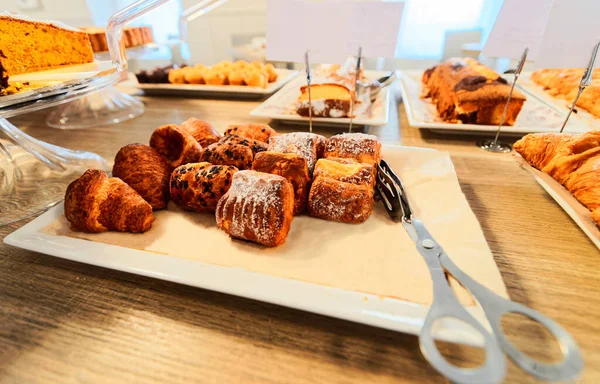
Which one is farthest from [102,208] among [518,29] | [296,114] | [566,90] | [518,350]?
[566,90]

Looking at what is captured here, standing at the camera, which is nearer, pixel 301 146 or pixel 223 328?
pixel 223 328

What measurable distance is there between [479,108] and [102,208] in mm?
1317

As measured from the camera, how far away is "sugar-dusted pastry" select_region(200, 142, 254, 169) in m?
0.82

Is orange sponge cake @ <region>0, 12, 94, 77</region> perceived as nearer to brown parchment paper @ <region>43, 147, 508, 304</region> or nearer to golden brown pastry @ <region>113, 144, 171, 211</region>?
golden brown pastry @ <region>113, 144, 171, 211</region>

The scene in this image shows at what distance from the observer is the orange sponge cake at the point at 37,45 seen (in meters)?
0.93

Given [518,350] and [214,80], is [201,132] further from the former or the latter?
[214,80]

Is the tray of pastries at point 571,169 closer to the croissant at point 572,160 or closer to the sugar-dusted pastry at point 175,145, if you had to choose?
the croissant at point 572,160

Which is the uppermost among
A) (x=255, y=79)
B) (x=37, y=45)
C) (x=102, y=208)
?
(x=37, y=45)

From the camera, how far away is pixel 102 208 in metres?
0.69

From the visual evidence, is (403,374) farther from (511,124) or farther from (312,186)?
(511,124)

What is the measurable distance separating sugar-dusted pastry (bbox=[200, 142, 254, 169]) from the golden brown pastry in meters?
0.12

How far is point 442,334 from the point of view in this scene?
447 mm

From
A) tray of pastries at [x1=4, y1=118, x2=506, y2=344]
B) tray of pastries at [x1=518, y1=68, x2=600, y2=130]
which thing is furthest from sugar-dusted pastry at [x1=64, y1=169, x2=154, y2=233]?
tray of pastries at [x1=518, y1=68, x2=600, y2=130]

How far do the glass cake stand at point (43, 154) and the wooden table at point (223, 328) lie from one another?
0.24 meters
